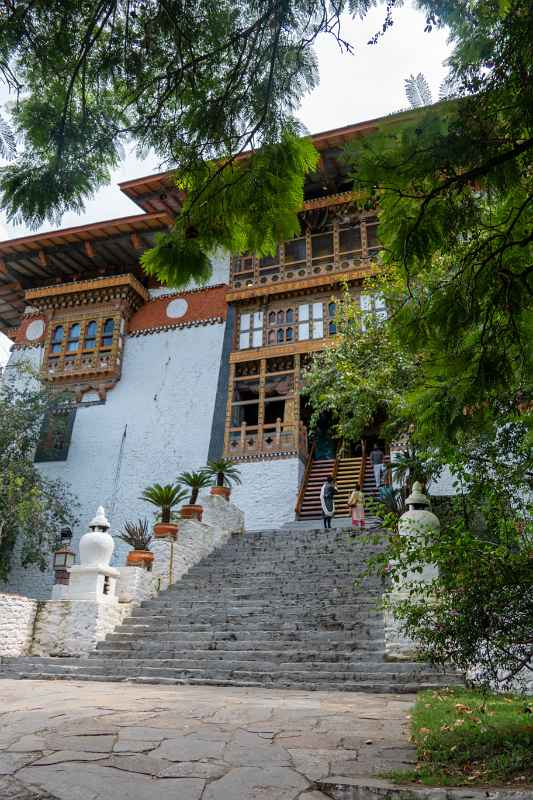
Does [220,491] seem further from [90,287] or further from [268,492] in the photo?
[90,287]

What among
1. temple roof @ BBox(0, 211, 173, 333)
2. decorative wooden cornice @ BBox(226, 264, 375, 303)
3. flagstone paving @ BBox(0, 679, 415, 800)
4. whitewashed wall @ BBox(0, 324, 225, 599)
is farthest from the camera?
temple roof @ BBox(0, 211, 173, 333)

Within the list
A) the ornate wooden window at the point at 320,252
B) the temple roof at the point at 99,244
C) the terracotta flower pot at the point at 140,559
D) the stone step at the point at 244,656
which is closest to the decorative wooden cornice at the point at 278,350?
the ornate wooden window at the point at 320,252

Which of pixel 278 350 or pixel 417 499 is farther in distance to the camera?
pixel 278 350

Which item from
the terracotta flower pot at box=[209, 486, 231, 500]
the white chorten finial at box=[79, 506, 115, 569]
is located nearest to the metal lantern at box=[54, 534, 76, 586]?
the white chorten finial at box=[79, 506, 115, 569]

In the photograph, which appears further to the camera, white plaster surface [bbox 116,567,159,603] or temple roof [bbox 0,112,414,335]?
temple roof [bbox 0,112,414,335]

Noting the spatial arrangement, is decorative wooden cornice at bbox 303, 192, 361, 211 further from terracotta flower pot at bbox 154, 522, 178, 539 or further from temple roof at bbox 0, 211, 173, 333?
terracotta flower pot at bbox 154, 522, 178, 539

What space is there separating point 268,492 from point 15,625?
9377 millimetres

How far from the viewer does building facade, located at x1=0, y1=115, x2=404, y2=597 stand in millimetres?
19578

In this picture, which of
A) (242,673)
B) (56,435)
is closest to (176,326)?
(56,435)

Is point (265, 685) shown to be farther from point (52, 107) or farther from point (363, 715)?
point (52, 107)

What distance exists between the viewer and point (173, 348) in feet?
72.6

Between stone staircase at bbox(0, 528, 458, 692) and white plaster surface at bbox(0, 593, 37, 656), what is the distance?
347 millimetres

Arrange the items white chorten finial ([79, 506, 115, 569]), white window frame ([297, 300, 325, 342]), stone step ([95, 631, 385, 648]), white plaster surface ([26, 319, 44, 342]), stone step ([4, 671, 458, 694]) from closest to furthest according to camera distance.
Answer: stone step ([4, 671, 458, 694]) → stone step ([95, 631, 385, 648]) → white chorten finial ([79, 506, 115, 569]) → white window frame ([297, 300, 325, 342]) → white plaster surface ([26, 319, 44, 342])

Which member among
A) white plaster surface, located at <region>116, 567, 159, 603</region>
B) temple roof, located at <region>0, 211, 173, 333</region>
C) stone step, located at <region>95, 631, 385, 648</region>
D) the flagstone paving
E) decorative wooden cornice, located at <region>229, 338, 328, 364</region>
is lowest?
the flagstone paving
